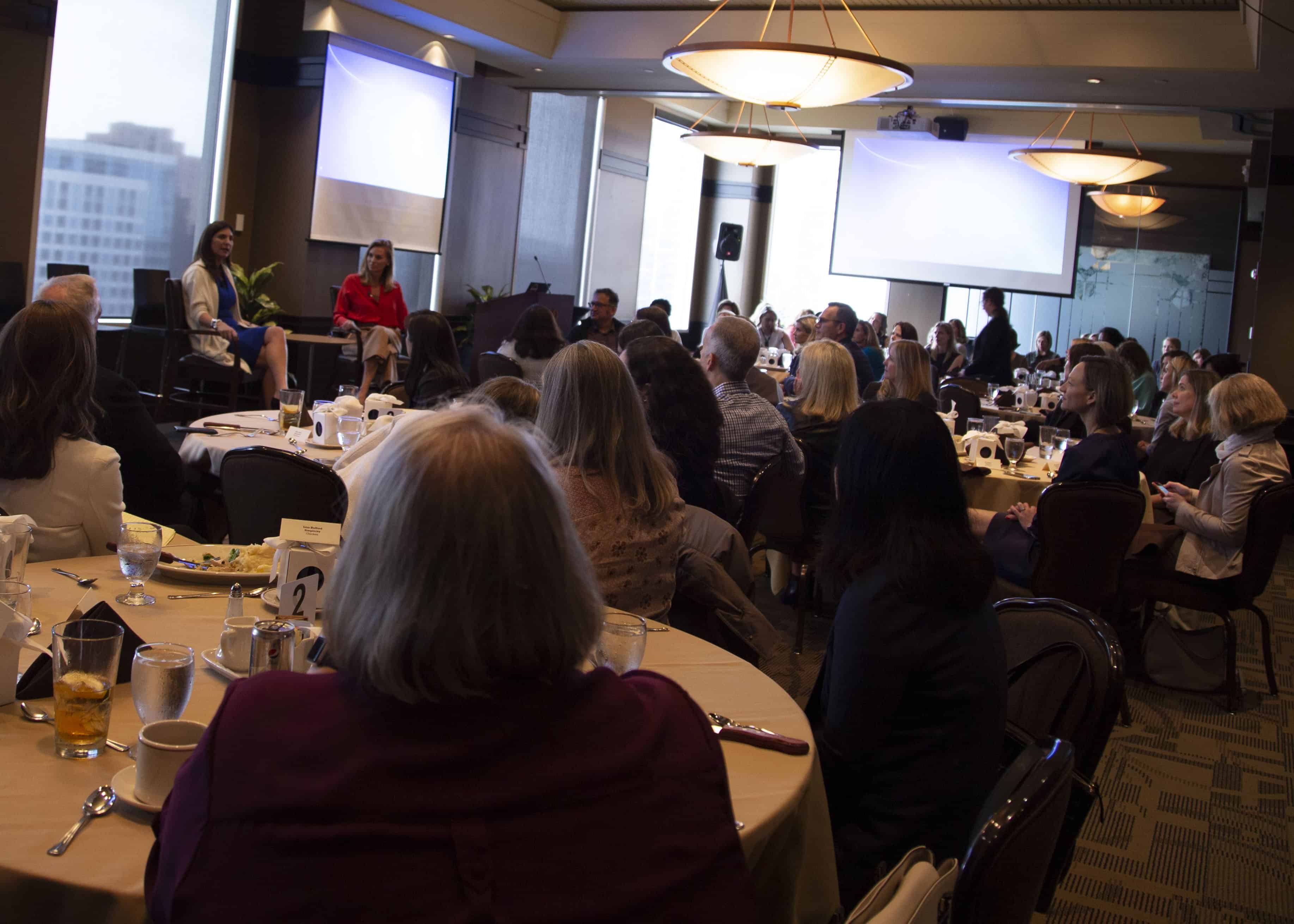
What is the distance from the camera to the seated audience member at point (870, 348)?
9625mm

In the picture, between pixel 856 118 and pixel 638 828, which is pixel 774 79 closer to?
pixel 638 828

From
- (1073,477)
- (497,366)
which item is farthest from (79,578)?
(497,366)

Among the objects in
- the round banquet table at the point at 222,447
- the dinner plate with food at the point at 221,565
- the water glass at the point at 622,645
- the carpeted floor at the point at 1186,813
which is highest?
the round banquet table at the point at 222,447

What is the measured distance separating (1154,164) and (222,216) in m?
7.95

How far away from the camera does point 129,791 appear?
1.34 metres

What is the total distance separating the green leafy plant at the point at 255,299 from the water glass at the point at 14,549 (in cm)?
723

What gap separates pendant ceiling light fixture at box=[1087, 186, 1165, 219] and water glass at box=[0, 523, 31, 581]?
13.0 metres

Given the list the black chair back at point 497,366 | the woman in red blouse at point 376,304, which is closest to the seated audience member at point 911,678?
the black chair back at point 497,366

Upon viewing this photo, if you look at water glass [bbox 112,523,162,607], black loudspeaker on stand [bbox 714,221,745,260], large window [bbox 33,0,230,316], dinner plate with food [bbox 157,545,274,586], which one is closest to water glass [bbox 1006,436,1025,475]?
dinner plate with food [bbox 157,545,274,586]

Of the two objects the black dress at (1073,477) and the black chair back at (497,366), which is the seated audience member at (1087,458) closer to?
the black dress at (1073,477)

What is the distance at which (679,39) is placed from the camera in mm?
9875

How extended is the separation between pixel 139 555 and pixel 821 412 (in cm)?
350

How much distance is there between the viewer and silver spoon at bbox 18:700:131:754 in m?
1.53

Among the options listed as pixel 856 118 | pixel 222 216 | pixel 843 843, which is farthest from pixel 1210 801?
pixel 856 118
